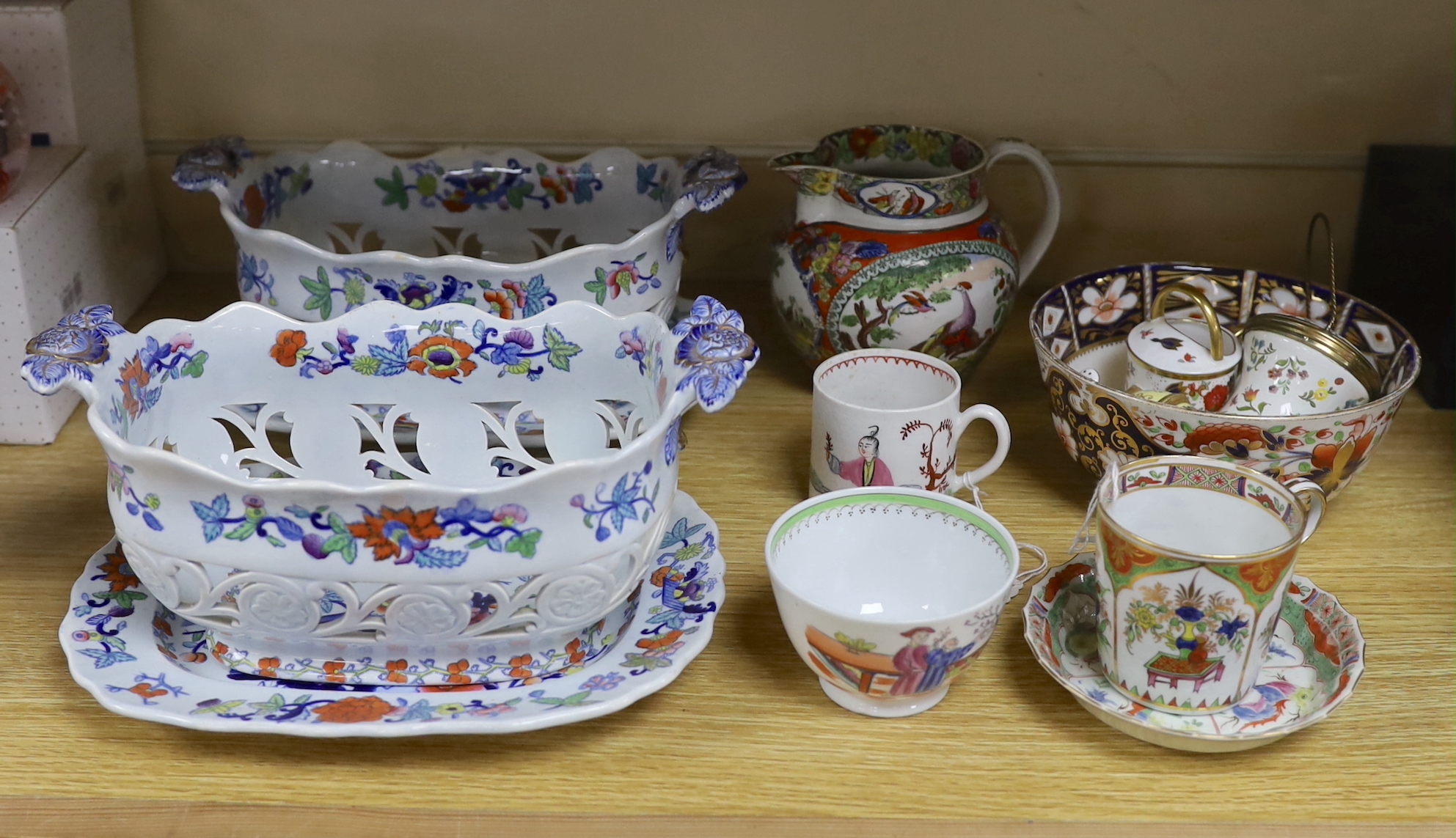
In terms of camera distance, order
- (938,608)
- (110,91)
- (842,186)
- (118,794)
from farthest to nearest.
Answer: (110,91) < (842,186) < (938,608) < (118,794)

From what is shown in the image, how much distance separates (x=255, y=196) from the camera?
0.93 meters

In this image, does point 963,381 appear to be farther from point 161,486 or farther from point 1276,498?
point 161,486

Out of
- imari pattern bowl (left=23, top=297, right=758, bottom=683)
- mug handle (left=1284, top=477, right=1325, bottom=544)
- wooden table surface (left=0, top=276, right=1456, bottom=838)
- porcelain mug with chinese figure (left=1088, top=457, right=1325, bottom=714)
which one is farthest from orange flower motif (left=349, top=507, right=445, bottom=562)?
mug handle (left=1284, top=477, right=1325, bottom=544)

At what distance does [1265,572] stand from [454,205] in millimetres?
647

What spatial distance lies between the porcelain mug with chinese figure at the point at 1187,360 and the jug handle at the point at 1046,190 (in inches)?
5.2

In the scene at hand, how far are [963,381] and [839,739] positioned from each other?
39 centimetres

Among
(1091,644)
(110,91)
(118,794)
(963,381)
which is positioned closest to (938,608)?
(1091,644)

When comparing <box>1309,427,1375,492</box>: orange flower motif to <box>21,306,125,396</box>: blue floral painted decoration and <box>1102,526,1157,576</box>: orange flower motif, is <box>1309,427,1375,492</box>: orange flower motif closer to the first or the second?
<box>1102,526,1157,576</box>: orange flower motif

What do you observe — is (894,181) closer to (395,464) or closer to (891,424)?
(891,424)

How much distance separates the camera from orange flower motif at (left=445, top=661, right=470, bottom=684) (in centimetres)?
64

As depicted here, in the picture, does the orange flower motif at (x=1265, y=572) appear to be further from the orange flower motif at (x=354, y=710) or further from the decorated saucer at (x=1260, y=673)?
the orange flower motif at (x=354, y=710)

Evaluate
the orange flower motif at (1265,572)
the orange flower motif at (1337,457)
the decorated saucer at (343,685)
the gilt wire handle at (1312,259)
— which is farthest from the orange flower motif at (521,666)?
the gilt wire handle at (1312,259)

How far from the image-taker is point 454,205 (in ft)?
3.24

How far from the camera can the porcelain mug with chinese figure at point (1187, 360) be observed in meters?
0.77
